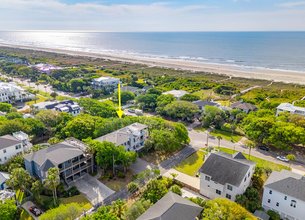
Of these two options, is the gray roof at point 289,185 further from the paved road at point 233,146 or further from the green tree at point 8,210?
the green tree at point 8,210

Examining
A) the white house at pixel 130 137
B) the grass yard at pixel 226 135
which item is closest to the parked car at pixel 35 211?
the white house at pixel 130 137

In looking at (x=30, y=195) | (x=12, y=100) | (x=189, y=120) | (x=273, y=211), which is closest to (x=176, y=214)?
(x=273, y=211)

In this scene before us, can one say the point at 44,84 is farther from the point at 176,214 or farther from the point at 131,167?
the point at 176,214

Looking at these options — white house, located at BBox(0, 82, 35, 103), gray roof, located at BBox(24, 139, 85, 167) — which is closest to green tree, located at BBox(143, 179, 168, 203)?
gray roof, located at BBox(24, 139, 85, 167)

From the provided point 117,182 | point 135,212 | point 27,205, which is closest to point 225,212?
point 135,212

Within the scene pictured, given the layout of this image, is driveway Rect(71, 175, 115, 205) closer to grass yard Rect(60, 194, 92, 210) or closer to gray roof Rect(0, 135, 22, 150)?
grass yard Rect(60, 194, 92, 210)
